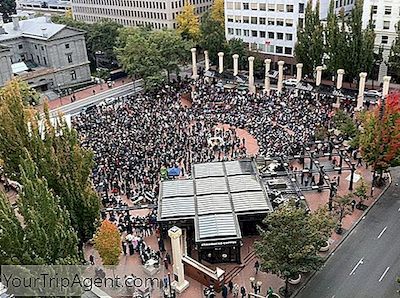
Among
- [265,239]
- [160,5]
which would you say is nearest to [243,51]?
[160,5]

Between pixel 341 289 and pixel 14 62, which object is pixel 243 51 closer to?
pixel 14 62

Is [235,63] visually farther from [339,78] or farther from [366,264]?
[366,264]

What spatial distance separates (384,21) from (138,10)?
4565 cm

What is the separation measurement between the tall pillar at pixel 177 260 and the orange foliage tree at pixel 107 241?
10.6 feet

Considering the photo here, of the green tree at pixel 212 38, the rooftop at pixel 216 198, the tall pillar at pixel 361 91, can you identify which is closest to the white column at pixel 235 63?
the green tree at pixel 212 38

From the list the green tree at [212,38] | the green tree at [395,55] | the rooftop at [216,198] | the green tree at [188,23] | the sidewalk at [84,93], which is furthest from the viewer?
the green tree at [188,23]

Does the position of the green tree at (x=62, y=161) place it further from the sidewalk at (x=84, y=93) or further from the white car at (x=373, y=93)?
the white car at (x=373, y=93)

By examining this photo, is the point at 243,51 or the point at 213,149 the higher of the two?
the point at 243,51

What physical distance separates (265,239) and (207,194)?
308 inches

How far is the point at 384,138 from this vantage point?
3519 centimetres

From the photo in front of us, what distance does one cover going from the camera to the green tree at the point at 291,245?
82.8 ft

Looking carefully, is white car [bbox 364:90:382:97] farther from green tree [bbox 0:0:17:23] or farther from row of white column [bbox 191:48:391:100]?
green tree [bbox 0:0:17:23]

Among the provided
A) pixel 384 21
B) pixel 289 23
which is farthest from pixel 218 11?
pixel 384 21

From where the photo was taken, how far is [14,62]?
70.2 m
